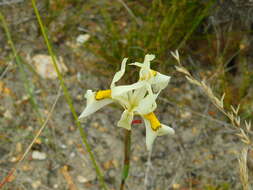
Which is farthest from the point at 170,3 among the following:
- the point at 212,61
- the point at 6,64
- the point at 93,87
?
the point at 6,64

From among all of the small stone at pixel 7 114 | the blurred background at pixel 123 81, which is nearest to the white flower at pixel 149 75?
the blurred background at pixel 123 81

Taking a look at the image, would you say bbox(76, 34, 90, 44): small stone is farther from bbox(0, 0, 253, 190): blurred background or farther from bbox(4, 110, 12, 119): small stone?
bbox(4, 110, 12, 119): small stone

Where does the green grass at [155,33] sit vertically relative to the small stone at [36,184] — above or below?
above

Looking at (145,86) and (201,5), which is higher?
(145,86)

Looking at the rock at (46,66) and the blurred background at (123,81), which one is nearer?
the blurred background at (123,81)

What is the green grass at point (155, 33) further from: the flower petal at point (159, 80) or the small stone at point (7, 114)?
the flower petal at point (159, 80)

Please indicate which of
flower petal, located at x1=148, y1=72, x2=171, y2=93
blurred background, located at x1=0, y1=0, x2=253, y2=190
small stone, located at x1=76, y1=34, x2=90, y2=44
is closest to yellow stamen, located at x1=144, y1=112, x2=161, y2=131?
flower petal, located at x1=148, y1=72, x2=171, y2=93

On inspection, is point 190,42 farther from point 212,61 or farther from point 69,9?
point 69,9

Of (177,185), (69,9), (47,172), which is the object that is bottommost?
(177,185)
